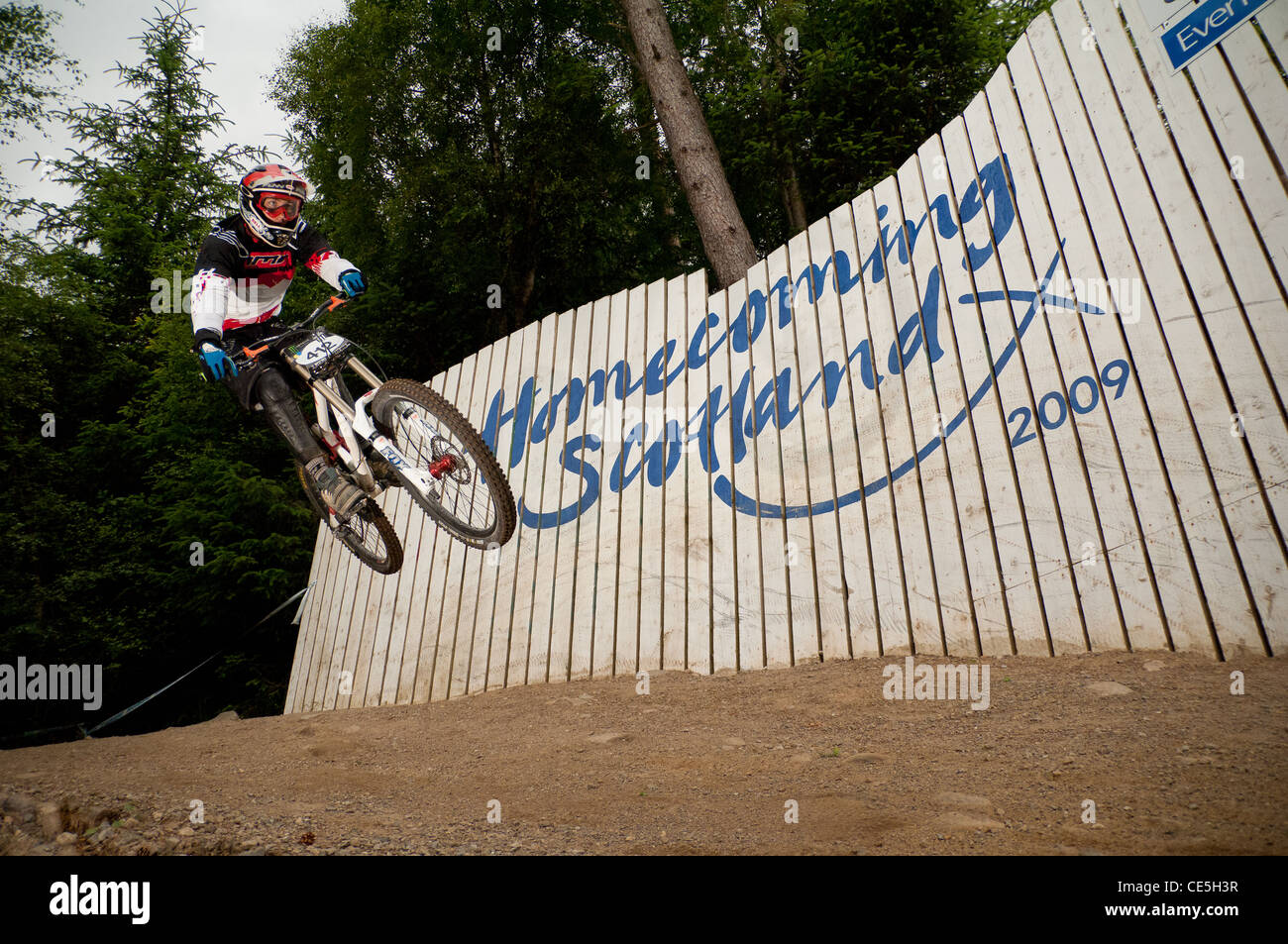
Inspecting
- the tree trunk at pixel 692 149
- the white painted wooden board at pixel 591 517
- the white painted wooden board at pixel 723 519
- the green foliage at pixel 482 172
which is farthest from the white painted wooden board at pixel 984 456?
the green foliage at pixel 482 172

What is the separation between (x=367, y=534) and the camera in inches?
222

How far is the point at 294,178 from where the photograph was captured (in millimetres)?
4332

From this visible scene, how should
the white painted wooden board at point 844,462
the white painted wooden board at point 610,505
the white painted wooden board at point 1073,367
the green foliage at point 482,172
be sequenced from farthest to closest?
the green foliage at point 482,172 < the white painted wooden board at point 610,505 < the white painted wooden board at point 844,462 < the white painted wooden board at point 1073,367

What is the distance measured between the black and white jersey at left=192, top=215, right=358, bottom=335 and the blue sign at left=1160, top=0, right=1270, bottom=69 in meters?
4.30

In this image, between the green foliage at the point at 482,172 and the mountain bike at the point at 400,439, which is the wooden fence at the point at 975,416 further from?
the green foliage at the point at 482,172

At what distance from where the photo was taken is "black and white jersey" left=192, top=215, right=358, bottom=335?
427cm

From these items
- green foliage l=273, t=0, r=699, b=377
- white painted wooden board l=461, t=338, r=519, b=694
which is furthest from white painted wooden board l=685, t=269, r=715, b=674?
green foliage l=273, t=0, r=699, b=377

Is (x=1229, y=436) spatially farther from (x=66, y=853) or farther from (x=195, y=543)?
(x=195, y=543)

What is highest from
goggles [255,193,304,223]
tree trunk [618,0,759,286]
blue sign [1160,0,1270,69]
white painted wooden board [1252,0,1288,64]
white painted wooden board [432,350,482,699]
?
tree trunk [618,0,759,286]

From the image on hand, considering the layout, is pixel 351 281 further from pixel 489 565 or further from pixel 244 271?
pixel 489 565

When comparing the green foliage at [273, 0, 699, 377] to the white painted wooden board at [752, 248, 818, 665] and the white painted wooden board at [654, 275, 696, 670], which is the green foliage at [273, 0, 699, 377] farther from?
the white painted wooden board at [752, 248, 818, 665]

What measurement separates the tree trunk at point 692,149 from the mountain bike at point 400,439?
421 cm

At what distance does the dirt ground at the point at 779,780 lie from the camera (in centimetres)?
209
